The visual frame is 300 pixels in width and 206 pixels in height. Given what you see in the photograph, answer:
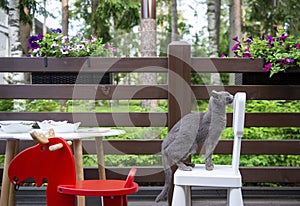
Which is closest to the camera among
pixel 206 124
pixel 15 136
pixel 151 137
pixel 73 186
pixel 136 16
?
pixel 73 186

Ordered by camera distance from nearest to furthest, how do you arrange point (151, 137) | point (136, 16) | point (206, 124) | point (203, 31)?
point (206, 124), point (151, 137), point (136, 16), point (203, 31)

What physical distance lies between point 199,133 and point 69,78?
46.5 inches

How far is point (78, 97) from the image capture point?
10.3 ft

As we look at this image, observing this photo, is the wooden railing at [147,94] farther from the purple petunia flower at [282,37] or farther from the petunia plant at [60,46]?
the purple petunia flower at [282,37]

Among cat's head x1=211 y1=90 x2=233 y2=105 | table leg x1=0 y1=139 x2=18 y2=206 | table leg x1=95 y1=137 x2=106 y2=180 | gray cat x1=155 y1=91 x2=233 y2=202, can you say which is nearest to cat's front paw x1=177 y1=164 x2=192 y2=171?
gray cat x1=155 y1=91 x2=233 y2=202

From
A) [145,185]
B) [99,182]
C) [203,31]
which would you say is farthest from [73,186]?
[203,31]

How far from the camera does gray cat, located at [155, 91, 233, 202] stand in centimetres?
231

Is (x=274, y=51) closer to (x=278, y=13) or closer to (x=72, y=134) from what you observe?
(x=72, y=134)

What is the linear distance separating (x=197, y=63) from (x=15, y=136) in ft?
4.62

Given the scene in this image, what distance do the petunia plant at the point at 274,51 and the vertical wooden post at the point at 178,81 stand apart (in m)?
0.43

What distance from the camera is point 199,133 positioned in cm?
239

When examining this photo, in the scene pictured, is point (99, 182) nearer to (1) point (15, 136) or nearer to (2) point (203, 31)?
(1) point (15, 136)

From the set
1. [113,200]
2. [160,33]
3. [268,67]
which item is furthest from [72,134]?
[160,33]

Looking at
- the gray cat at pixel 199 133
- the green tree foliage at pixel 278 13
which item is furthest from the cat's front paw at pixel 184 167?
the green tree foliage at pixel 278 13
